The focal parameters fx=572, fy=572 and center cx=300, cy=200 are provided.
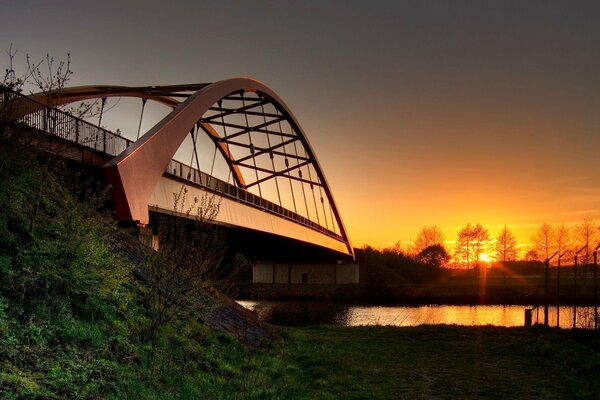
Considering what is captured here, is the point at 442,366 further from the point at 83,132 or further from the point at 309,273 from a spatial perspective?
the point at 309,273

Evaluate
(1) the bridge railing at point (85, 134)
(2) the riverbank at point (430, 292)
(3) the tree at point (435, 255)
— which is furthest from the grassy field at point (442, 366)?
(3) the tree at point (435, 255)

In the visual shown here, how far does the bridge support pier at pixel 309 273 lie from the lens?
74250mm

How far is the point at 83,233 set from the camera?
9.38m

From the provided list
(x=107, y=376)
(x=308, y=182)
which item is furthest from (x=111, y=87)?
(x=308, y=182)

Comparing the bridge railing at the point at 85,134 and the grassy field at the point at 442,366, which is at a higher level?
the bridge railing at the point at 85,134

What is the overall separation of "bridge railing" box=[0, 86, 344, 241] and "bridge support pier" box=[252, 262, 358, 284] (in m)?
38.8

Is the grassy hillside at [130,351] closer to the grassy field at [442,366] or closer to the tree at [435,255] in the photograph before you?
the grassy field at [442,366]

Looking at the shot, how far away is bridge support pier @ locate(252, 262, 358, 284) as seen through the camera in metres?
74.2

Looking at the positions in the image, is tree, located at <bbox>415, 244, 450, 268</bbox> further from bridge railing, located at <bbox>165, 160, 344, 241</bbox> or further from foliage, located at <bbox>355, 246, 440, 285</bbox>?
bridge railing, located at <bbox>165, 160, 344, 241</bbox>

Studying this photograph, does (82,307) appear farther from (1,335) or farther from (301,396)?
(301,396)

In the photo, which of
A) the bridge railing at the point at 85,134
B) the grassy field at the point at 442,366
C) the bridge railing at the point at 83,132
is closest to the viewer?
the grassy field at the point at 442,366

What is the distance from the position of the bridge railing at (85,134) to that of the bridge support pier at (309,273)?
38835 mm

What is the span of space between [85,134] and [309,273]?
5817 cm

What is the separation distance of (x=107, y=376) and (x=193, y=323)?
518 cm
